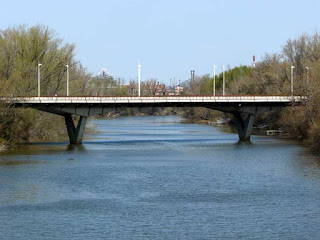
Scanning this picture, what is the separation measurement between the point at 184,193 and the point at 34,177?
41.8ft

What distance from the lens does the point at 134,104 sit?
84.7 m

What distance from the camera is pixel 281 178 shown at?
5225cm

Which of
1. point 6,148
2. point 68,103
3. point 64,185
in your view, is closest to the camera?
point 64,185

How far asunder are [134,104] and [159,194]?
3978 centimetres

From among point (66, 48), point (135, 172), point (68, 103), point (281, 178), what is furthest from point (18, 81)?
point (281, 178)

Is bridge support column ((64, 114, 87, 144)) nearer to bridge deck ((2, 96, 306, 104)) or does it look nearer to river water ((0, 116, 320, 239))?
bridge deck ((2, 96, 306, 104))

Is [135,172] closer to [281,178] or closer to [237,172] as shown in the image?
[237,172]

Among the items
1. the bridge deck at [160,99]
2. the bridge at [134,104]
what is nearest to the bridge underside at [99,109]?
the bridge at [134,104]

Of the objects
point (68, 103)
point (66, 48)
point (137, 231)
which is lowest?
point (137, 231)

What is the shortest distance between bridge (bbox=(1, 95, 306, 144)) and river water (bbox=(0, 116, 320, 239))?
25.8ft

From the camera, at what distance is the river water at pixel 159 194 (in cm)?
3584

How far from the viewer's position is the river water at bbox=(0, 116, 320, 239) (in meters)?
35.8

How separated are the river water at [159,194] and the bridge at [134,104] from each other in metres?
7.88

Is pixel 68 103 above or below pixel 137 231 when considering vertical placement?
above
